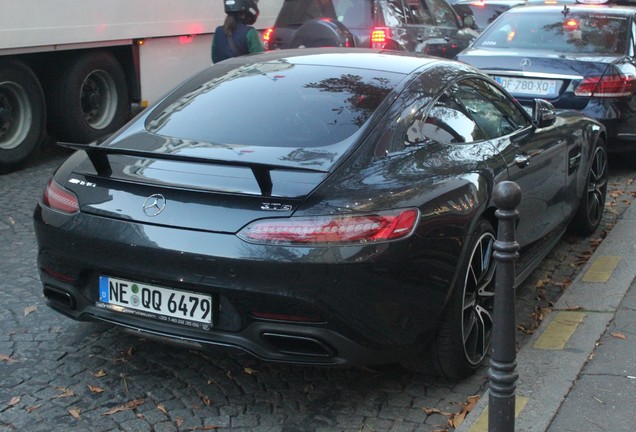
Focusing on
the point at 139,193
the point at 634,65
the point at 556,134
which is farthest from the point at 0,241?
the point at 634,65

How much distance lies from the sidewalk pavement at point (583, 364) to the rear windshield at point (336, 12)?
5992 millimetres

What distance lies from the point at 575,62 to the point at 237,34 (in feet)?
10.2

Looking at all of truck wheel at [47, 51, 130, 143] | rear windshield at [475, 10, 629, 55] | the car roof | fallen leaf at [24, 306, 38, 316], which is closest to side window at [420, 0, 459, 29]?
rear windshield at [475, 10, 629, 55]

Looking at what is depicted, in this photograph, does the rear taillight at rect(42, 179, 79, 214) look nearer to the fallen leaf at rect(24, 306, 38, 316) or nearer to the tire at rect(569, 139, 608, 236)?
the fallen leaf at rect(24, 306, 38, 316)

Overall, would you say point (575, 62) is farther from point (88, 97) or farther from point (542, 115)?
point (88, 97)

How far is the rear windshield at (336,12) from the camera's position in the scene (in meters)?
11.4

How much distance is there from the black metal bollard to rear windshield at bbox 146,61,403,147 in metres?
1.26

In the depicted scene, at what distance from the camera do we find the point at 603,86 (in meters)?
8.69

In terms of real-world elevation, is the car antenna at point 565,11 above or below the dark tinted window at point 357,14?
above

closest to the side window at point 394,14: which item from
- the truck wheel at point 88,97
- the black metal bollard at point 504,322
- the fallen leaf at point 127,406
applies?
the truck wheel at point 88,97

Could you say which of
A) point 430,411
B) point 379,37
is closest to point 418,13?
point 379,37

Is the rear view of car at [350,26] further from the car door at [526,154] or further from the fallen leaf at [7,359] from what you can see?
the fallen leaf at [7,359]

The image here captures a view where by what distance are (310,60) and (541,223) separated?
Result: 170cm

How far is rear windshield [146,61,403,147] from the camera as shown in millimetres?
4461
